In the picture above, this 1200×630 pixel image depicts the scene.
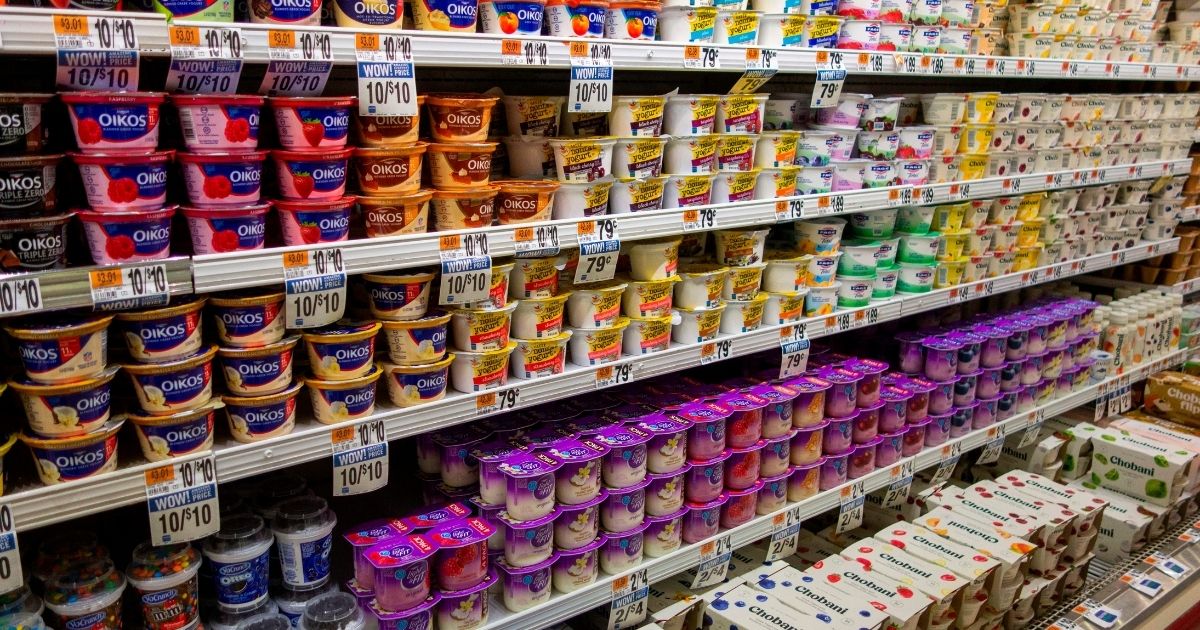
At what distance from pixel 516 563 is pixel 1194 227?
4127 millimetres

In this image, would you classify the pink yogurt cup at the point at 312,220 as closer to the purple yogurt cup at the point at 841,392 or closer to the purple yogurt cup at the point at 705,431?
the purple yogurt cup at the point at 705,431

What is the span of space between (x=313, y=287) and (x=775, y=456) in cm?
139

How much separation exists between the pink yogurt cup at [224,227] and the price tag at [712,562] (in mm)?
1388

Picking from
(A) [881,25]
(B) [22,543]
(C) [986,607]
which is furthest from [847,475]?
(B) [22,543]

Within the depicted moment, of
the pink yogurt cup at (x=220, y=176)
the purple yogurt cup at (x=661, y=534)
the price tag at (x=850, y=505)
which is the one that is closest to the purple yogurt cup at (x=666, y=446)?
the purple yogurt cup at (x=661, y=534)

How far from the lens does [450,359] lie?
177cm

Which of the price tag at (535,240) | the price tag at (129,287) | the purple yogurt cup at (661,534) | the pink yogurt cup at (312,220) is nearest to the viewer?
the price tag at (129,287)

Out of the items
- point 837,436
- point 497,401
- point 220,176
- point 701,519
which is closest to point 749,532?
point 701,519

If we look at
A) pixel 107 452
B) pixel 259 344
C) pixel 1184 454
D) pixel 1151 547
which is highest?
pixel 259 344

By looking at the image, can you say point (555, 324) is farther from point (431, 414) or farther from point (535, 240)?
point (431, 414)

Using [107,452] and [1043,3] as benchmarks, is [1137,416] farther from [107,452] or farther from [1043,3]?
[107,452]

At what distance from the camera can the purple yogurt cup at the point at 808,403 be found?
7.83ft

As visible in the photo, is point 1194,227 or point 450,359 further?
point 1194,227

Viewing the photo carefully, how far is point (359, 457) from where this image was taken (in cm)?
166
